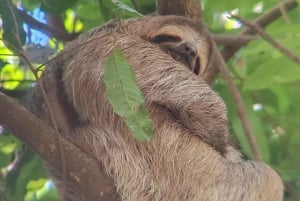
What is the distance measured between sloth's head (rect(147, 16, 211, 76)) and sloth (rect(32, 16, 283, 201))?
7.1 inches

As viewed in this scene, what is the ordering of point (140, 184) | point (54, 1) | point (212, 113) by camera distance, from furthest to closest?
point (54, 1) < point (212, 113) < point (140, 184)

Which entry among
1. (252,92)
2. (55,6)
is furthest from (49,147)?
(252,92)

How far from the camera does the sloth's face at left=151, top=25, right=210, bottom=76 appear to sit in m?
4.57

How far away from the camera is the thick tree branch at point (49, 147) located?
3439 millimetres

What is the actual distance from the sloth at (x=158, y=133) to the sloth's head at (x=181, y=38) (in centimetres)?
18

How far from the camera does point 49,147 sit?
3484mm

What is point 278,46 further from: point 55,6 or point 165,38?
point 55,6

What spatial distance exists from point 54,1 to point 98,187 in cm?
164

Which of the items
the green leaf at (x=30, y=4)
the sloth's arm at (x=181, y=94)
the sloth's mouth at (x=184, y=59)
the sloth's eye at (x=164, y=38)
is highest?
the sloth's eye at (x=164, y=38)

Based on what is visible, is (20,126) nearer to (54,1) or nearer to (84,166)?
(84,166)

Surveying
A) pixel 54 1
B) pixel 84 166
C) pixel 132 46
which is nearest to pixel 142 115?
pixel 84 166

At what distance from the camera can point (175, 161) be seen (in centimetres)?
407

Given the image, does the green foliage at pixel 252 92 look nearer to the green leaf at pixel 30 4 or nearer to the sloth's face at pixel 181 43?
the green leaf at pixel 30 4

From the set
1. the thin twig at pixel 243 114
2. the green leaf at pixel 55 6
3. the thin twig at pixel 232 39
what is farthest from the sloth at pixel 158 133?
the thin twig at pixel 232 39
